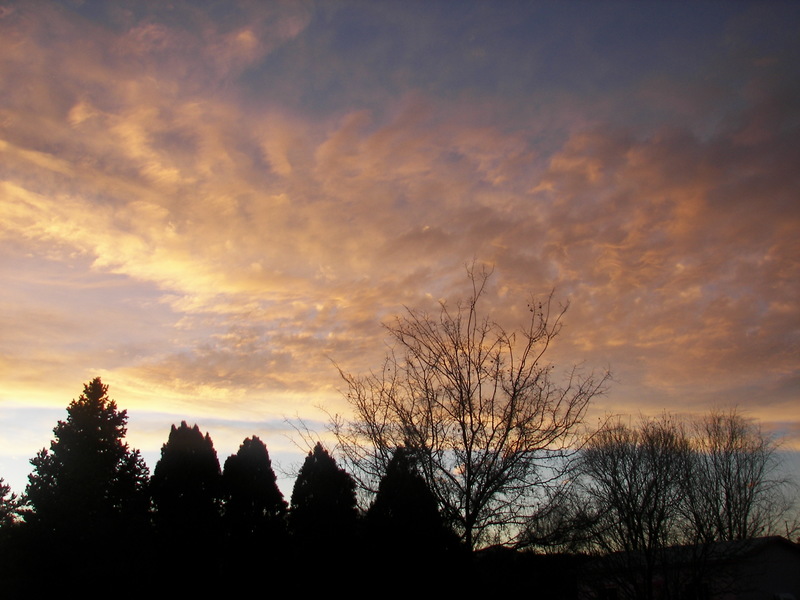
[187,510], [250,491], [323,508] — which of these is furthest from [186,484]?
[323,508]

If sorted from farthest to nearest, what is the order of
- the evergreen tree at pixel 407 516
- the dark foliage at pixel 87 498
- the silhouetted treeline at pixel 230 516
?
the dark foliage at pixel 87 498, the silhouetted treeline at pixel 230 516, the evergreen tree at pixel 407 516

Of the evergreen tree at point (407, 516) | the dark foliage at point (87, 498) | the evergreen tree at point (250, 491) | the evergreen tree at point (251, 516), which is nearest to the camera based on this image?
the evergreen tree at point (407, 516)

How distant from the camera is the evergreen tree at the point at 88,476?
2169cm

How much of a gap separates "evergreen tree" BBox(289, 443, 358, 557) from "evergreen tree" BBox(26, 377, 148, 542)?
8282mm

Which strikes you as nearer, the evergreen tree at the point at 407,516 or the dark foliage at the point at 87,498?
the evergreen tree at the point at 407,516

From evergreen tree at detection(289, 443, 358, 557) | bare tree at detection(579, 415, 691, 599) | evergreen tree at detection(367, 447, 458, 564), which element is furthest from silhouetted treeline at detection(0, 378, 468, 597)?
bare tree at detection(579, 415, 691, 599)

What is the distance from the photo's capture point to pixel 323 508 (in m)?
16.3

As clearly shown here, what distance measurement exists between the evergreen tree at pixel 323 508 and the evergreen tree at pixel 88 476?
828 centimetres

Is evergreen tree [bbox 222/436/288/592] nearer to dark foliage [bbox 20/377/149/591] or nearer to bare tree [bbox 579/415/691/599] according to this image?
dark foliage [bbox 20/377/149/591]

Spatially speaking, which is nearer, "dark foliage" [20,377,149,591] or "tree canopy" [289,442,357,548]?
"tree canopy" [289,442,357,548]

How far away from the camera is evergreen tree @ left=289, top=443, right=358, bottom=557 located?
573 inches

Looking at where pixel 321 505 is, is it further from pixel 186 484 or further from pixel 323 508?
pixel 186 484

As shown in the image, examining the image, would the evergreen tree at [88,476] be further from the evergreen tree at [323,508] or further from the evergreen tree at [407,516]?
the evergreen tree at [407,516]

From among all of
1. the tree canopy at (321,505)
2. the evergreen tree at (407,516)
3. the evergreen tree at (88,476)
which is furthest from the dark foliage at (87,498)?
the evergreen tree at (407,516)
